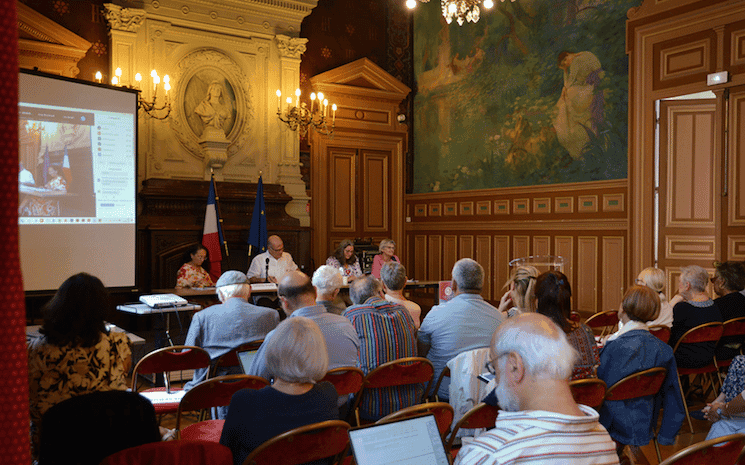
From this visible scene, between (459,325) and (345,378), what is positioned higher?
(459,325)

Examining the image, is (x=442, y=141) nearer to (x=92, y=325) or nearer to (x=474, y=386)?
(x=474, y=386)

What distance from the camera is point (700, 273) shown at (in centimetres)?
451

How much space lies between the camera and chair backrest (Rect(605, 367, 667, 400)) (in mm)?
2818

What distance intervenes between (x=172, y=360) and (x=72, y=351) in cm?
95

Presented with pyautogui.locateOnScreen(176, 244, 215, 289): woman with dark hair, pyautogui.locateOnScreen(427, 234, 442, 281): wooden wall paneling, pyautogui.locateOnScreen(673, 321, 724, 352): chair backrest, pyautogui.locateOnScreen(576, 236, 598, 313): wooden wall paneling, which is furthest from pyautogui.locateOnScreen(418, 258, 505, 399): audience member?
pyautogui.locateOnScreen(427, 234, 442, 281): wooden wall paneling

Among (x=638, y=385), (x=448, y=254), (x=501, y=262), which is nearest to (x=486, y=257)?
(x=501, y=262)

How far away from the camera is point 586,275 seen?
8633 millimetres

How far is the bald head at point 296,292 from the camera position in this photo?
3523 mm

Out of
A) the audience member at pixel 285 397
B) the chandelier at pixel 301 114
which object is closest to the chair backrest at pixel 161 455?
the audience member at pixel 285 397

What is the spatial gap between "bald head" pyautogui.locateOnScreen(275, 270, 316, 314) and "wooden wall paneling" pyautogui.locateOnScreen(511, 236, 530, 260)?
6.52m

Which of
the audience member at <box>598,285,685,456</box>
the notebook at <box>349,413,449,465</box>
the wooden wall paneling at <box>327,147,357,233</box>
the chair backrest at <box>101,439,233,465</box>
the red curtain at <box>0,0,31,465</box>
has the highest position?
the wooden wall paneling at <box>327,147,357,233</box>

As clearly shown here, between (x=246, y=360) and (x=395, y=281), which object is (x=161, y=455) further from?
(x=395, y=281)

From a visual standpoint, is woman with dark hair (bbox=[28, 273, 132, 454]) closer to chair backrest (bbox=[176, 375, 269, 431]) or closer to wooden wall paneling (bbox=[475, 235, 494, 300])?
chair backrest (bbox=[176, 375, 269, 431])

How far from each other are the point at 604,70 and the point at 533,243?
2.83m
